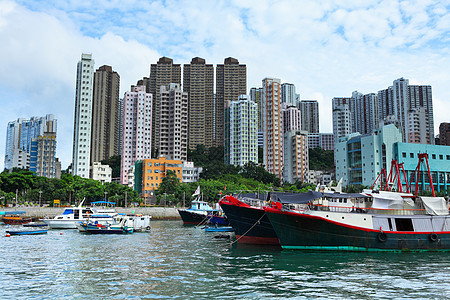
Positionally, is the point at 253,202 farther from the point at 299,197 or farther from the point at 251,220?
the point at 299,197

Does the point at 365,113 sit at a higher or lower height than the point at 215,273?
higher

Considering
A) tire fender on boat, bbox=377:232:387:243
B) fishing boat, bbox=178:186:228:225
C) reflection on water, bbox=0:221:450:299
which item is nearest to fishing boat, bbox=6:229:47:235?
reflection on water, bbox=0:221:450:299

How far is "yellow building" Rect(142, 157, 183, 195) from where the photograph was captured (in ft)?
361

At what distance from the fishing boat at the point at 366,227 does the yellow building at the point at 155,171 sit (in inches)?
3320

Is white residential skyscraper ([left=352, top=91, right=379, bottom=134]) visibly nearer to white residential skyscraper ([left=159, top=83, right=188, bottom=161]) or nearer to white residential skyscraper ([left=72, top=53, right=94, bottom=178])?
white residential skyscraper ([left=159, top=83, right=188, bottom=161])

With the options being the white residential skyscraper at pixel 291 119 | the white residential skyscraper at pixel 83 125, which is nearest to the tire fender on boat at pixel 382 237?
the white residential skyscraper at pixel 83 125

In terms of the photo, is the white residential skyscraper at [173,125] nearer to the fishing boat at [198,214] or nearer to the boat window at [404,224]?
the fishing boat at [198,214]

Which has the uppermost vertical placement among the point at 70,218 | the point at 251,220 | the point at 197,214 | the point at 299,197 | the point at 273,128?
the point at 273,128

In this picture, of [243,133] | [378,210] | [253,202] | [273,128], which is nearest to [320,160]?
[273,128]

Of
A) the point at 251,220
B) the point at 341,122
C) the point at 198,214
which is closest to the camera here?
the point at 251,220

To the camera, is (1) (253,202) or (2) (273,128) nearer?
(1) (253,202)

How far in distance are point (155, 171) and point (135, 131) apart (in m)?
32.8

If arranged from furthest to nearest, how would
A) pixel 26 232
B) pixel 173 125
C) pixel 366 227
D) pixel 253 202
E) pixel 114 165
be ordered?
1. pixel 114 165
2. pixel 173 125
3. pixel 26 232
4. pixel 253 202
5. pixel 366 227

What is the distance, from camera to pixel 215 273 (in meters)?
20.8
